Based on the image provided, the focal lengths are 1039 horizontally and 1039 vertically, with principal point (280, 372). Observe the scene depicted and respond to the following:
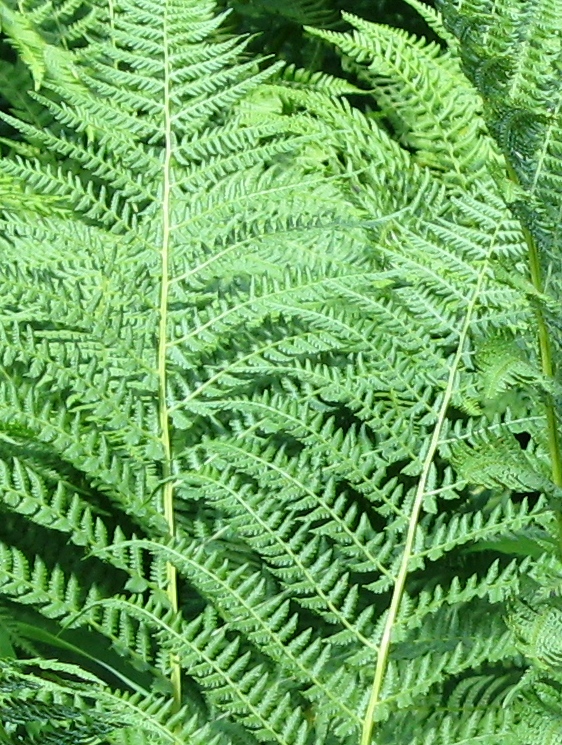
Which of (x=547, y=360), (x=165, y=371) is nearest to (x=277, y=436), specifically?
(x=165, y=371)

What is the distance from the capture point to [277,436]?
104cm

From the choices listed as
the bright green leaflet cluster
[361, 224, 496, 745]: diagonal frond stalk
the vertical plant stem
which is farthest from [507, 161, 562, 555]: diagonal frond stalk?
the vertical plant stem

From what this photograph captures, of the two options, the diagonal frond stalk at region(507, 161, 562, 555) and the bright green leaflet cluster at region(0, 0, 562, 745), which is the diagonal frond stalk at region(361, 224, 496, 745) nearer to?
the bright green leaflet cluster at region(0, 0, 562, 745)

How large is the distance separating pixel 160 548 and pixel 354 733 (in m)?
0.19

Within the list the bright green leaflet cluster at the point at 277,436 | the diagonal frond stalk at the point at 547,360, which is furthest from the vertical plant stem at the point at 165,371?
the diagonal frond stalk at the point at 547,360

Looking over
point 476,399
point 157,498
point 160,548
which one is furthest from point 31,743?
point 476,399

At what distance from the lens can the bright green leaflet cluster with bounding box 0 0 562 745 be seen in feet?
2.20

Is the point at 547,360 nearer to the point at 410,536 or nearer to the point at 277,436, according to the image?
the point at 410,536

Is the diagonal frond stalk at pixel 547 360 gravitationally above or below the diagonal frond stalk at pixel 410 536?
above

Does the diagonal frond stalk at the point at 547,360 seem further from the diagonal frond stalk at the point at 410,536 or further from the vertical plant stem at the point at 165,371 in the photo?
the vertical plant stem at the point at 165,371

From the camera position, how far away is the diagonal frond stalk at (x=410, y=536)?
73 centimetres

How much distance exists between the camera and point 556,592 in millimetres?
695

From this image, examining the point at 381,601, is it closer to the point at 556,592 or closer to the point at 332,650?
the point at 332,650

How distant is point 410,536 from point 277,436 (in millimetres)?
295
